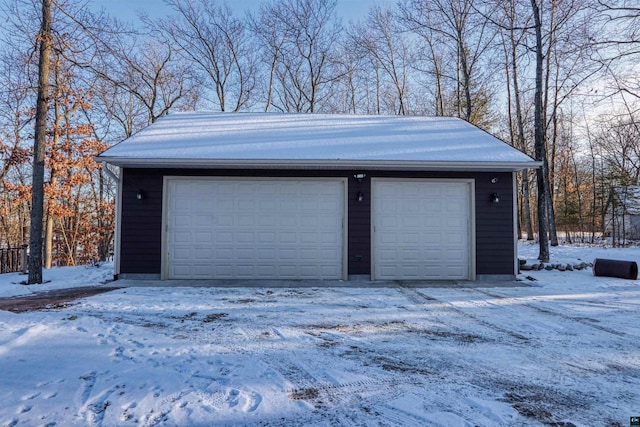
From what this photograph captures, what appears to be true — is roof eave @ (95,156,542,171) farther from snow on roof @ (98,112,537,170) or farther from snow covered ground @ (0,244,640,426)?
snow covered ground @ (0,244,640,426)

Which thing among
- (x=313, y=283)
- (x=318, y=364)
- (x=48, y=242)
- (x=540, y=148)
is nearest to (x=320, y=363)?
(x=318, y=364)

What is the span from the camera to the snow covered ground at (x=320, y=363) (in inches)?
82.5

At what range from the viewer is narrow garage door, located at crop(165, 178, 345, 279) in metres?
6.74

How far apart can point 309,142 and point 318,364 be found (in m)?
5.48

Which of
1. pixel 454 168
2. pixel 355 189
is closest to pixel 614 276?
pixel 454 168

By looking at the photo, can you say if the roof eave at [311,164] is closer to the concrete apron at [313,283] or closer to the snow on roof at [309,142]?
the snow on roof at [309,142]

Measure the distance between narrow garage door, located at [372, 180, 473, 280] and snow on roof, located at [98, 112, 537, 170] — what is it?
70 centimetres

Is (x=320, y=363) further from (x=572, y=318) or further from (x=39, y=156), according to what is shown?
(x=39, y=156)

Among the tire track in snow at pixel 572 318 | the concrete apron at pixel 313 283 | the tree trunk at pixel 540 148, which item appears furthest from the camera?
the tree trunk at pixel 540 148

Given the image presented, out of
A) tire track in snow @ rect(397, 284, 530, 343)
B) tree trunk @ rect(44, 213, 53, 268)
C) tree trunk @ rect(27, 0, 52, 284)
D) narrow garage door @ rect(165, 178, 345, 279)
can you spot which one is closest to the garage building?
narrow garage door @ rect(165, 178, 345, 279)

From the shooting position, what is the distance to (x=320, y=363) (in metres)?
2.85

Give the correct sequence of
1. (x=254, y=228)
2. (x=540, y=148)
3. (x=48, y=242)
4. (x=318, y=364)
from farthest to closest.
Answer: (x=48, y=242) < (x=540, y=148) < (x=254, y=228) < (x=318, y=364)

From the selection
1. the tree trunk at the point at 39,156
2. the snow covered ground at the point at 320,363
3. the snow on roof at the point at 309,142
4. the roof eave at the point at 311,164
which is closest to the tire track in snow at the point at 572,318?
the snow covered ground at the point at 320,363

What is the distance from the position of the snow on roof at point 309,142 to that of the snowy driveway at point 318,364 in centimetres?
284
